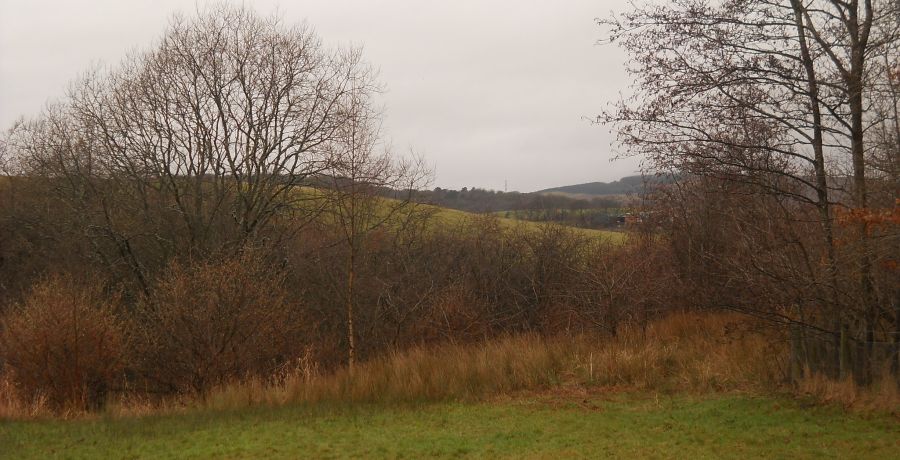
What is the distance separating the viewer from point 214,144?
23438 millimetres

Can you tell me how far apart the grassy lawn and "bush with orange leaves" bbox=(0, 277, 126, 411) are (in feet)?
9.60

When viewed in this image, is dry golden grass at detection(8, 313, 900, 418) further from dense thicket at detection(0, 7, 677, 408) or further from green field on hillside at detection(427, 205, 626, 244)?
green field on hillside at detection(427, 205, 626, 244)

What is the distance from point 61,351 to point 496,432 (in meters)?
9.84

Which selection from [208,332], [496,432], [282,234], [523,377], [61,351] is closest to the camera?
[496,432]

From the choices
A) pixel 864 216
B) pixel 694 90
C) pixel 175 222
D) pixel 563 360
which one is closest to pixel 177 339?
pixel 563 360

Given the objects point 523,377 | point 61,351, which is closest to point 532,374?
point 523,377

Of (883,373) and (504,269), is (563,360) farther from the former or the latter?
(504,269)

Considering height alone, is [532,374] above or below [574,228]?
below

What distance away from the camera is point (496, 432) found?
889 cm

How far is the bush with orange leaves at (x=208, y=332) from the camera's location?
48.6ft

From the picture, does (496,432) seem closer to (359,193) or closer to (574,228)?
(359,193)

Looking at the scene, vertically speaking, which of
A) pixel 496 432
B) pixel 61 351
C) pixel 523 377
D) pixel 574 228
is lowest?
pixel 523 377

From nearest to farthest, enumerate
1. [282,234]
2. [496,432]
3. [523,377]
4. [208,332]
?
[496,432] < [523,377] < [208,332] < [282,234]

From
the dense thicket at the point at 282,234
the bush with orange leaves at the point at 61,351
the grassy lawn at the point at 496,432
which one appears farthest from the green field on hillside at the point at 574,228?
the grassy lawn at the point at 496,432
